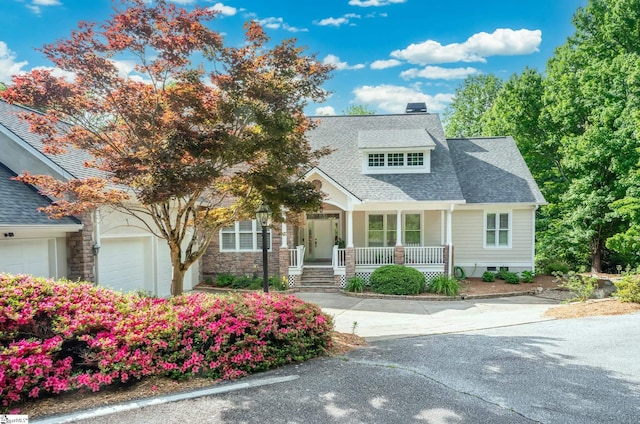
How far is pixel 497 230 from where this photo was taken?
1748 centimetres

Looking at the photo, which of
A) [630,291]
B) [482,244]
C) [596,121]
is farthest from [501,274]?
[596,121]

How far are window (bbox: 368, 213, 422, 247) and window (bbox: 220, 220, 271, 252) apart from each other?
15.9 feet

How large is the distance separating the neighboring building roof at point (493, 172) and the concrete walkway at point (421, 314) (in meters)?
4.96

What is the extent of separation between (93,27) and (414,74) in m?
27.3

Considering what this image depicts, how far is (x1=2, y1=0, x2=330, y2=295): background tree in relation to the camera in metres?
6.21

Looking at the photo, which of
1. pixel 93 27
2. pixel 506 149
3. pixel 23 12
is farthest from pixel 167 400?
pixel 506 149

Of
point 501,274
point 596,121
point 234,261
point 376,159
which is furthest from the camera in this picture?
point 376,159

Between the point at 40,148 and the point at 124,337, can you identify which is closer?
the point at 124,337

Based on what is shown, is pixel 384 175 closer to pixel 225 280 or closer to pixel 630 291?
pixel 225 280

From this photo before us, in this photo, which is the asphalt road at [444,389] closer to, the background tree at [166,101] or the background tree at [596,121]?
the background tree at [166,101]

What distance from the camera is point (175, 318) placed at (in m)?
5.72

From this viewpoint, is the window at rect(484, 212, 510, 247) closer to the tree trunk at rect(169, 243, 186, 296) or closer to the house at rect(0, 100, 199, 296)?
the tree trunk at rect(169, 243, 186, 296)

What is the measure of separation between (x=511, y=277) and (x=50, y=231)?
1633cm

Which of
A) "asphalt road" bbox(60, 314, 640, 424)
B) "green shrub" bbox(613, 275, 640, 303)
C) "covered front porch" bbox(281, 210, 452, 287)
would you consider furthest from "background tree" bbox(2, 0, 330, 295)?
"green shrub" bbox(613, 275, 640, 303)
